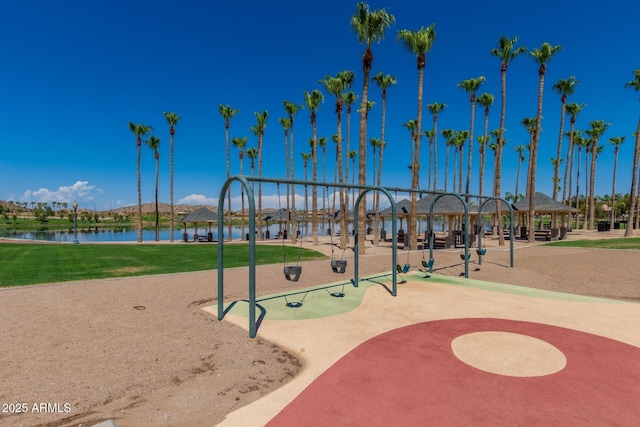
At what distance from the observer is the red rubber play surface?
390cm

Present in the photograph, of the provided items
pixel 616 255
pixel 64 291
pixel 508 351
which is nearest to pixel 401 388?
pixel 508 351

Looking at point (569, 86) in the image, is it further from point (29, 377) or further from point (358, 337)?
point (29, 377)

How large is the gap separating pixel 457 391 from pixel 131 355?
5.37 m

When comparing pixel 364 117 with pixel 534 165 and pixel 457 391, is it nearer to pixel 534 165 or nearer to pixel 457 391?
pixel 534 165

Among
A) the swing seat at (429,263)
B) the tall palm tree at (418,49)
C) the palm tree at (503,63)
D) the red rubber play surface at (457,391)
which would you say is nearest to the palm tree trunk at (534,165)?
the palm tree at (503,63)

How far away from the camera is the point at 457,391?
177 inches

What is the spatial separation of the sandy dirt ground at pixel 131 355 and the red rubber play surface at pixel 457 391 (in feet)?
3.05

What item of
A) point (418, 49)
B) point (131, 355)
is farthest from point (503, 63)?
point (131, 355)

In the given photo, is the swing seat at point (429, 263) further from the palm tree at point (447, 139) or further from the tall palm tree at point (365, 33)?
the palm tree at point (447, 139)

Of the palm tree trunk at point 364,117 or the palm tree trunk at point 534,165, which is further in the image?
the palm tree trunk at point 534,165

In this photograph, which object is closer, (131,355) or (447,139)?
(131,355)

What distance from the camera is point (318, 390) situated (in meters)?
4.55

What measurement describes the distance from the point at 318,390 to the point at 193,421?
1632mm

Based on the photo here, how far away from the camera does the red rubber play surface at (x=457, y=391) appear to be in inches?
153
